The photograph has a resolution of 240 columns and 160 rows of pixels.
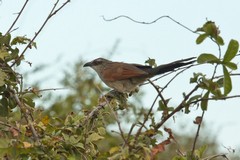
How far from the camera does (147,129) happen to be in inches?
93.0

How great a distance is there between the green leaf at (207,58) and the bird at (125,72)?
2.94 feet

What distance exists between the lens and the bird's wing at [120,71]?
14.8 feet

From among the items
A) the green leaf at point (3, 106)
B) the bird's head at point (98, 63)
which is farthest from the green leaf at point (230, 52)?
the bird's head at point (98, 63)

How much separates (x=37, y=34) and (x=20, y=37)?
0.27 ft

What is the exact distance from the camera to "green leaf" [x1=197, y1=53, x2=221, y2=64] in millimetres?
2342

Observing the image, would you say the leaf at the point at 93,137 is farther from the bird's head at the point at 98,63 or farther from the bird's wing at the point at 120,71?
the bird's head at the point at 98,63

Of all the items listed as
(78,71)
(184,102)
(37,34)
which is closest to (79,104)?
(78,71)

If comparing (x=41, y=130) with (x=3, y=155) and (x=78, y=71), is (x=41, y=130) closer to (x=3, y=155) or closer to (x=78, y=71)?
(x=3, y=155)

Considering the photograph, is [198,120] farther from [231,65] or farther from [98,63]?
[98,63]

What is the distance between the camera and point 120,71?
4922mm

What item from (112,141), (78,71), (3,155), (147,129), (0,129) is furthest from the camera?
(78,71)

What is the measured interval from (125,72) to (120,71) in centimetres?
16

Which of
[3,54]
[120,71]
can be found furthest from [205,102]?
[120,71]

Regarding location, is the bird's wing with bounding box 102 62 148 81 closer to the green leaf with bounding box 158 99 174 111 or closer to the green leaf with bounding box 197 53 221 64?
the green leaf with bounding box 158 99 174 111
